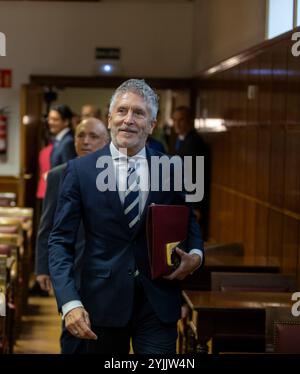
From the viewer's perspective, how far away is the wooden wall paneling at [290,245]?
537 centimetres

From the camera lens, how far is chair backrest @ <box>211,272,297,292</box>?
5.06 m

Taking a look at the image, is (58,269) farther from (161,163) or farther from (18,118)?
(18,118)

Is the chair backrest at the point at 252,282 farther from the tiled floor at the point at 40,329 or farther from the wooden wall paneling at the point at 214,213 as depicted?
the wooden wall paneling at the point at 214,213

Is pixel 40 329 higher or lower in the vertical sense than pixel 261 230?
lower

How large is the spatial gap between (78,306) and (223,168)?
209 inches

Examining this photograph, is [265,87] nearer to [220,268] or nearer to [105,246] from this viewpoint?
[220,268]

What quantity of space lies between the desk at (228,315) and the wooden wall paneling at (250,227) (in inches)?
79.3

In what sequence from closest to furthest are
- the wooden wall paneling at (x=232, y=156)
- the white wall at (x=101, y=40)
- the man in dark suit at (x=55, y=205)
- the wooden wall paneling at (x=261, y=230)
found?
1. the man in dark suit at (x=55, y=205)
2. the wooden wall paneling at (x=261, y=230)
3. the wooden wall paneling at (x=232, y=156)
4. the white wall at (x=101, y=40)

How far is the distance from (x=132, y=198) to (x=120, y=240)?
16 cm

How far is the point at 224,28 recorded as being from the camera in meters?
8.42

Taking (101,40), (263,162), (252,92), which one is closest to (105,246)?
(263,162)

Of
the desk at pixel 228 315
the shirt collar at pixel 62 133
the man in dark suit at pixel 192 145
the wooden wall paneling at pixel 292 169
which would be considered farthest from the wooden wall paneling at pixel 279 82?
the shirt collar at pixel 62 133

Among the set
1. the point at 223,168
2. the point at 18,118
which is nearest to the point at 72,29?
the point at 18,118

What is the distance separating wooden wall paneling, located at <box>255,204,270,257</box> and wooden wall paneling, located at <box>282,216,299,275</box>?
558mm
